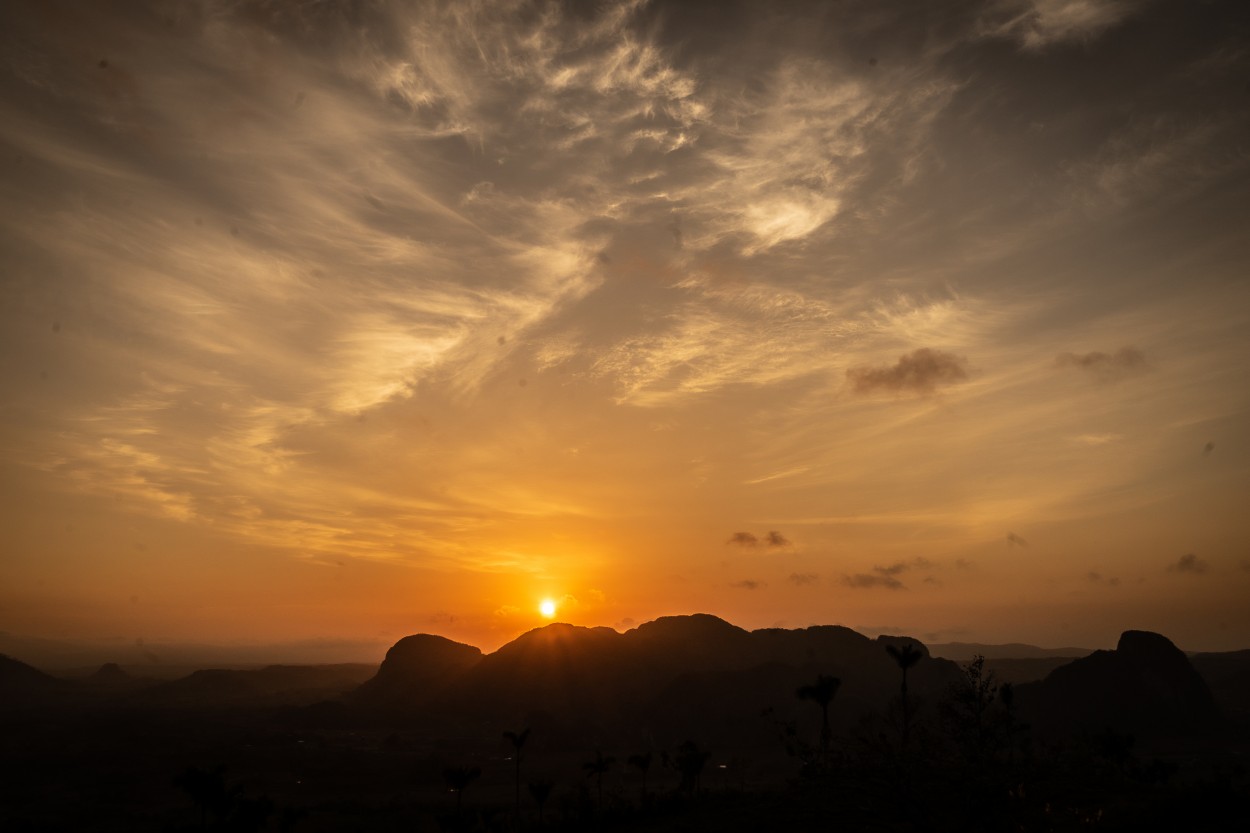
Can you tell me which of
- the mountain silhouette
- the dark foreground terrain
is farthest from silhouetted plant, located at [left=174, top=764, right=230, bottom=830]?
the mountain silhouette

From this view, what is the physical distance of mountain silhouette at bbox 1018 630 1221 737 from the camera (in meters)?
169

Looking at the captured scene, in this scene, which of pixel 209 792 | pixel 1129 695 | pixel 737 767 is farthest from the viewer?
pixel 1129 695

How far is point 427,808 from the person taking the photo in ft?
334

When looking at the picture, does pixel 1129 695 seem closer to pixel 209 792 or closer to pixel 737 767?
pixel 737 767

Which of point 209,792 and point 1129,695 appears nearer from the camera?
point 209,792

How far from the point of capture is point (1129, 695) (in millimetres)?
175000

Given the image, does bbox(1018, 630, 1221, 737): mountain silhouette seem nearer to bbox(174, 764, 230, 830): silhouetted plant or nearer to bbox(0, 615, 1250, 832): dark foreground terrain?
bbox(0, 615, 1250, 832): dark foreground terrain

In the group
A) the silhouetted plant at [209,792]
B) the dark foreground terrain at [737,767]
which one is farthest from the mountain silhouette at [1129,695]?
the silhouetted plant at [209,792]

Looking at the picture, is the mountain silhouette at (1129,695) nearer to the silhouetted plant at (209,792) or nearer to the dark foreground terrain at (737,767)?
the dark foreground terrain at (737,767)

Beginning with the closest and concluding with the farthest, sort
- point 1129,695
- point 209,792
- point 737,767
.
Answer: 1. point 209,792
2. point 737,767
3. point 1129,695

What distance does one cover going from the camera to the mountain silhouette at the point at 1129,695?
169 m

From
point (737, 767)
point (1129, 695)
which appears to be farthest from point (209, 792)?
point (1129, 695)

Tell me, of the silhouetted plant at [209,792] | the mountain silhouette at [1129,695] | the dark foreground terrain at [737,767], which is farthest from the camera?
the mountain silhouette at [1129,695]

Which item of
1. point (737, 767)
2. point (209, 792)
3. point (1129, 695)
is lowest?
point (737, 767)
